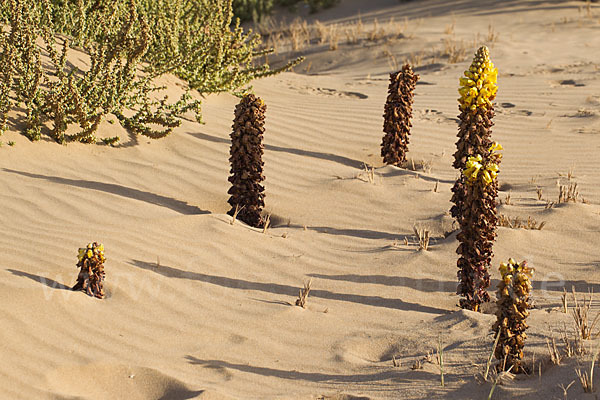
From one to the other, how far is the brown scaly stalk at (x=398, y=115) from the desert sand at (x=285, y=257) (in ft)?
0.72

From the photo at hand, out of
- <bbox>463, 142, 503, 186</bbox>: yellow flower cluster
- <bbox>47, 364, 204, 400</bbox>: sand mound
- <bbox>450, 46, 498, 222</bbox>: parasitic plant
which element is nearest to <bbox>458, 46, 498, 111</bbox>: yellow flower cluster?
<bbox>450, 46, 498, 222</bbox>: parasitic plant

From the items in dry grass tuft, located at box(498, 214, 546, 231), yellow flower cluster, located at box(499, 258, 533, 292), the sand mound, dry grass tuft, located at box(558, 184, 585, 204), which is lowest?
the sand mound

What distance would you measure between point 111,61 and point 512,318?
4948 mm

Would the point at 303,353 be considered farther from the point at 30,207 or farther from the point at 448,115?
the point at 448,115

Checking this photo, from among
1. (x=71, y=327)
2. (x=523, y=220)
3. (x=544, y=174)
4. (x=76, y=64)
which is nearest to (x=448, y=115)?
(x=544, y=174)

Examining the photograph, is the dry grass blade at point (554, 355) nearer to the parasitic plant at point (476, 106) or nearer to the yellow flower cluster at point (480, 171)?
the yellow flower cluster at point (480, 171)

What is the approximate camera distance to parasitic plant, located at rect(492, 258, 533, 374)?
11.5 ft

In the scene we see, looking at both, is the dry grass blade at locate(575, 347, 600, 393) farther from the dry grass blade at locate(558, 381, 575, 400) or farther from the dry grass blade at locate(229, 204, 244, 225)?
the dry grass blade at locate(229, 204, 244, 225)

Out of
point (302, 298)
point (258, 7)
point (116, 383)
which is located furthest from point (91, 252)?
point (258, 7)

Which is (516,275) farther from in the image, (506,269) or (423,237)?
(423,237)

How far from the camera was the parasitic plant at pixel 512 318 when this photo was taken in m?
3.50

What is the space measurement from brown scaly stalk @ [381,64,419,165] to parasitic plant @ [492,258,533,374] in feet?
11.5

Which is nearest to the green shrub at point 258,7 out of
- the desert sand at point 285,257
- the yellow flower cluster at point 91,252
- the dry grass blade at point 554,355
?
the desert sand at point 285,257

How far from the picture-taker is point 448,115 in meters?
8.57
